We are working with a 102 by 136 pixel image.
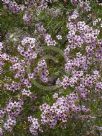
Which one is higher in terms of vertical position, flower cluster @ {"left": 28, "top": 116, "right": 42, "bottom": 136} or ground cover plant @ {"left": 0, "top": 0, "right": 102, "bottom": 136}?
ground cover plant @ {"left": 0, "top": 0, "right": 102, "bottom": 136}

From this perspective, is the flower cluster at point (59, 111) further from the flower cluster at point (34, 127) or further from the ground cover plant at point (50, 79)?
the flower cluster at point (34, 127)

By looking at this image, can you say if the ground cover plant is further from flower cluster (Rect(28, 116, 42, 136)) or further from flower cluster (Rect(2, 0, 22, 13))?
flower cluster (Rect(2, 0, 22, 13))

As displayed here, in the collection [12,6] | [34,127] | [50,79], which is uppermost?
[12,6]

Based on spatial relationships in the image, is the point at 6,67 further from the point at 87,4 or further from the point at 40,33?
the point at 87,4

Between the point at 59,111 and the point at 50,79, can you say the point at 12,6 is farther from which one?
the point at 59,111

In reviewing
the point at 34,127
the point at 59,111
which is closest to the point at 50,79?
the point at 34,127

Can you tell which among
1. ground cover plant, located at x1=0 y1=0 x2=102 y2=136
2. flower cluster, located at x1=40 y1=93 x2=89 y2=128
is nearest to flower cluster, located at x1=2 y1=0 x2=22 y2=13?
ground cover plant, located at x1=0 y1=0 x2=102 y2=136

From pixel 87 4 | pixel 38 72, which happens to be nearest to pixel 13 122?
pixel 38 72

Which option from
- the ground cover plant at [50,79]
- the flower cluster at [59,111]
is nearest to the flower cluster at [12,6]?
the ground cover plant at [50,79]

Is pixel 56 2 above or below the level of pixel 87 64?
above
